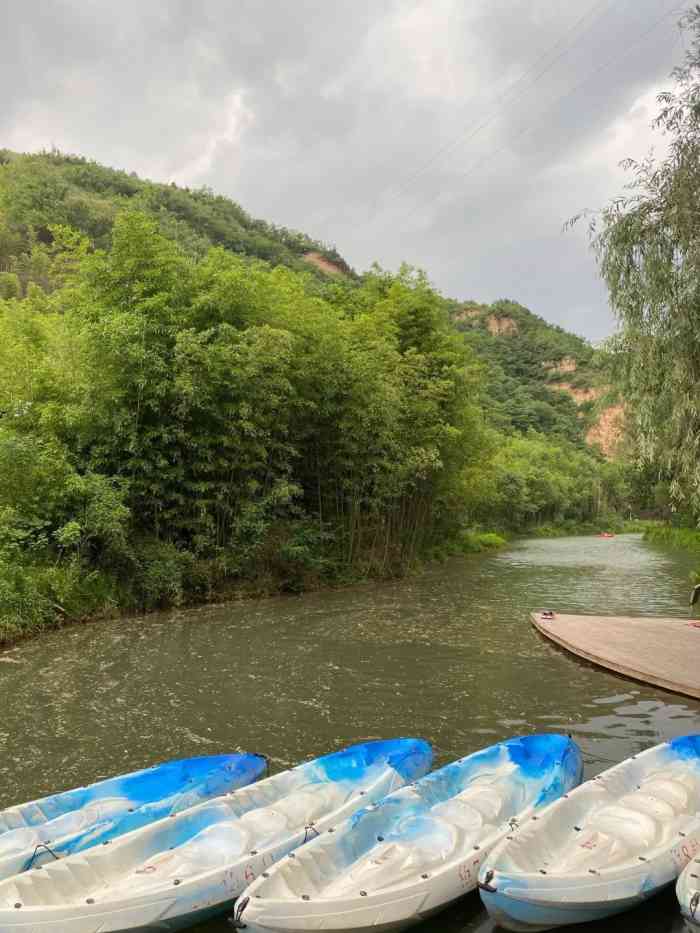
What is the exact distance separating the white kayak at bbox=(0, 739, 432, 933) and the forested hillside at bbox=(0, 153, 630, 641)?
8354 millimetres

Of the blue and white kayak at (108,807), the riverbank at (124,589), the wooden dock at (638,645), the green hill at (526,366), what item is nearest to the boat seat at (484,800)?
the blue and white kayak at (108,807)

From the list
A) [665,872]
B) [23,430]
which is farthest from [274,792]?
[23,430]

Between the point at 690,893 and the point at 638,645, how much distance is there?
6939mm

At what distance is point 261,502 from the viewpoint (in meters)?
16.5

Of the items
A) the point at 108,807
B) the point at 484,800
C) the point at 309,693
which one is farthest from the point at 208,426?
the point at 484,800

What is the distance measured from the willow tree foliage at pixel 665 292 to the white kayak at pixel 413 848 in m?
3.83

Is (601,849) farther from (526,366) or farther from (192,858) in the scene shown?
(526,366)

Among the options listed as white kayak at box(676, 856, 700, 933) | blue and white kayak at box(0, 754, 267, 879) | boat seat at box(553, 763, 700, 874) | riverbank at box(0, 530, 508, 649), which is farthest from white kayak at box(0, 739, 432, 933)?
riverbank at box(0, 530, 508, 649)

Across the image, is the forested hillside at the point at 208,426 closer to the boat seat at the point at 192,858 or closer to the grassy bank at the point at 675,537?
the boat seat at the point at 192,858

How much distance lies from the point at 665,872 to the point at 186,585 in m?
13.0

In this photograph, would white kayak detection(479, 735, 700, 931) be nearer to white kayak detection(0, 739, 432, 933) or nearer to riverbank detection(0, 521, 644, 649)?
white kayak detection(0, 739, 432, 933)

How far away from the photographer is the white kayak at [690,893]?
134 inches

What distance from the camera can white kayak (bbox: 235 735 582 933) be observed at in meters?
3.37

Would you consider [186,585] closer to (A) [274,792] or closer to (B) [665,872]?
(A) [274,792]
